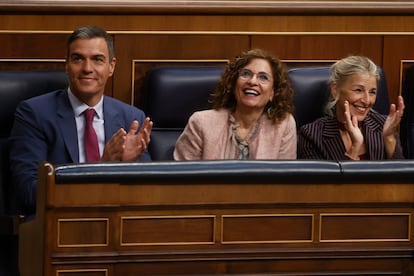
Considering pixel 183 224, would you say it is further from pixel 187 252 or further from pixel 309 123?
pixel 309 123

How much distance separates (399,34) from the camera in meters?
2.76

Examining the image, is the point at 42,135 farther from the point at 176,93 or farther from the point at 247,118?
the point at 247,118

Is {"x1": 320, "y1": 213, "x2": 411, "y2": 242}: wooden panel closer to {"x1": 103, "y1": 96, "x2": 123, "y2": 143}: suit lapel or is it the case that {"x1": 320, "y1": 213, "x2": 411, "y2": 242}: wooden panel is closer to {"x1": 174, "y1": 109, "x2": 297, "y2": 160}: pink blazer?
{"x1": 174, "y1": 109, "x2": 297, "y2": 160}: pink blazer

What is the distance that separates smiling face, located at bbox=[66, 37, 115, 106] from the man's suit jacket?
0.12 ft

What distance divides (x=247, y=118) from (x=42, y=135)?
1.52 ft

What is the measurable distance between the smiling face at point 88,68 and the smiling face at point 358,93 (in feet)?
1.74

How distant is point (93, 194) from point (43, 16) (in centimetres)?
89

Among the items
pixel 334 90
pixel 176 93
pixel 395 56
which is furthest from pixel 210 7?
pixel 395 56

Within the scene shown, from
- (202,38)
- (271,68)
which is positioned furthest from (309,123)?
(202,38)

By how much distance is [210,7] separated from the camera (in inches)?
105

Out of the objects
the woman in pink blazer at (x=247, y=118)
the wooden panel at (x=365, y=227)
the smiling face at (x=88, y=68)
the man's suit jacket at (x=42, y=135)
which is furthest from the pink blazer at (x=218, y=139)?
the wooden panel at (x=365, y=227)

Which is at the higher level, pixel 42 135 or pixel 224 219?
pixel 42 135

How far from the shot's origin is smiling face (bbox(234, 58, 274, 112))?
2445 millimetres

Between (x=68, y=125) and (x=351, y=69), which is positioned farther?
(x=351, y=69)
